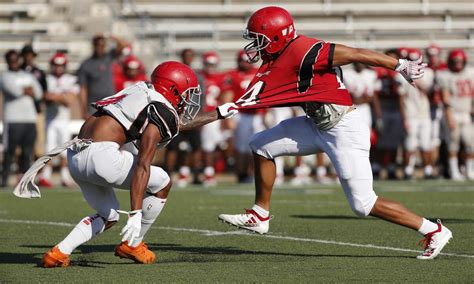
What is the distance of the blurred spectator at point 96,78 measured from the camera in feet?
44.6

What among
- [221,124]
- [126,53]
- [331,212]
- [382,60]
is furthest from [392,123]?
[382,60]

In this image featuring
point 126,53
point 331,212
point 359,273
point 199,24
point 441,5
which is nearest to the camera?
point 359,273

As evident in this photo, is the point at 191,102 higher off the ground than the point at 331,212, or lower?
higher

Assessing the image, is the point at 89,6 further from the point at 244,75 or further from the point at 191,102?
the point at 191,102

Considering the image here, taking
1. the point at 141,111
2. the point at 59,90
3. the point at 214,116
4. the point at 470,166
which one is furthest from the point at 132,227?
the point at 470,166

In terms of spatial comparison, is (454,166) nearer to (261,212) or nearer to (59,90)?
(59,90)

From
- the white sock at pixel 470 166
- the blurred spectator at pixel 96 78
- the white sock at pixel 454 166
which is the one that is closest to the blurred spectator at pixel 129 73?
the blurred spectator at pixel 96 78

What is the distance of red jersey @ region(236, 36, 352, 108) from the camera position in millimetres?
6453

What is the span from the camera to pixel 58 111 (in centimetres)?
1420

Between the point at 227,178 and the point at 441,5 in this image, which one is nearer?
the point at 227,178

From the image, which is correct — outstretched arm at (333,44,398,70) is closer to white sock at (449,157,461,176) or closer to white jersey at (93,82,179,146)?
white jersey at (93,82,179,146)

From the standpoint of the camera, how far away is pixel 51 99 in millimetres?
13867

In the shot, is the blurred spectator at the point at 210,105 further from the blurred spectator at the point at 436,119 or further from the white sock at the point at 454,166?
the white sock at the point at 454,166

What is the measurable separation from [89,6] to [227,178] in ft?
19.2
